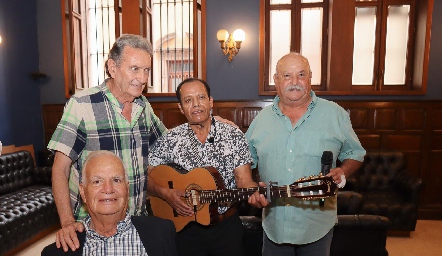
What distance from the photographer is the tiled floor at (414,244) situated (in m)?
3.80

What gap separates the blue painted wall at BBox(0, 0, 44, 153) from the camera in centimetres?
522

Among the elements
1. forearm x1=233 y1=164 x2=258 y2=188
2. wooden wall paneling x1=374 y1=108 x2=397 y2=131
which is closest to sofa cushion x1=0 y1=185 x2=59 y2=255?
forearm x1=233 y1=164 x2=258 y2=188

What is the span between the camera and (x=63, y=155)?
1513 mm

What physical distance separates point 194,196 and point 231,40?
3.93 meters

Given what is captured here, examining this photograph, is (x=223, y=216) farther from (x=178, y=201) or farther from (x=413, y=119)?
(x=413, y=119)

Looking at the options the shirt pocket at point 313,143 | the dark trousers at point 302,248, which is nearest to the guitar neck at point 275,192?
the shirt pocket at point 313,143

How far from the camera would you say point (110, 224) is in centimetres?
135

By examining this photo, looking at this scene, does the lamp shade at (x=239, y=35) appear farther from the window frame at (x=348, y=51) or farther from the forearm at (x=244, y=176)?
the forearm at (x=244, y=176)

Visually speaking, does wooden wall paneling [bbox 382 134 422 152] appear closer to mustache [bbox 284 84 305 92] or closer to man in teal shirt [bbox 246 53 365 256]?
man in teal shirt [bbox 246 53 365 256]

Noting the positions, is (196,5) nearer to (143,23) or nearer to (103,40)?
(143,23)

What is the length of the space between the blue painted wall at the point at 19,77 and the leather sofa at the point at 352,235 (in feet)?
15.2

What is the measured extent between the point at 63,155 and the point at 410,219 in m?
4.28

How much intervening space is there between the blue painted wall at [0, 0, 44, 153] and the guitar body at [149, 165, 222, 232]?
4.37 meters

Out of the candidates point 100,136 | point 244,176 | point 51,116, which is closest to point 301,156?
point 244,176
